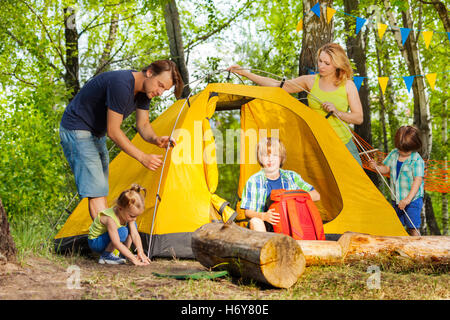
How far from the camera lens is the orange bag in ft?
11.1

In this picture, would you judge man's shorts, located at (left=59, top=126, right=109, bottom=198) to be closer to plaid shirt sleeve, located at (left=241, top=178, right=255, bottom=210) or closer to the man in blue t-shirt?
the man in blue t-shirt

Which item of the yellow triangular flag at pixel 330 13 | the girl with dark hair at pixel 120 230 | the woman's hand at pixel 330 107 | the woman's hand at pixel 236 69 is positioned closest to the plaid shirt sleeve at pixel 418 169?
the woman's hand at pixel 330 107

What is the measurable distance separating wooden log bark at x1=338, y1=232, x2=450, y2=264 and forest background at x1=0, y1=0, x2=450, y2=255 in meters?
1.96

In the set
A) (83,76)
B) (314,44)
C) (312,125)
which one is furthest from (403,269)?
(83,76)

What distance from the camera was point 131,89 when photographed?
10.8 feet

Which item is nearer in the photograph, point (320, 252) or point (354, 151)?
point (320, 252)

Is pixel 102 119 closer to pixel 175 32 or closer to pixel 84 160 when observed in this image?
pixel 84 160

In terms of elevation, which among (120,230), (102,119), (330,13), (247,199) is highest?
(330,13)

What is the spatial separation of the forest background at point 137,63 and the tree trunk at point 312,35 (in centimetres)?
1

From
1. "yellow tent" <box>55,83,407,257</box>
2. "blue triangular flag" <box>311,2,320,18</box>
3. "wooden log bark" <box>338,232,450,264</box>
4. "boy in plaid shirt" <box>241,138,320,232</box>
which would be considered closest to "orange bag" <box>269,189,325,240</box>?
"boy in plaid shirt" <box>241,138,320,232</box>

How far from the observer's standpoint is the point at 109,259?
3553 millimetres

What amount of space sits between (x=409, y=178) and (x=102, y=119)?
2.77 metres

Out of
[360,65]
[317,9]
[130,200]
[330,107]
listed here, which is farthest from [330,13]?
[360,65]
